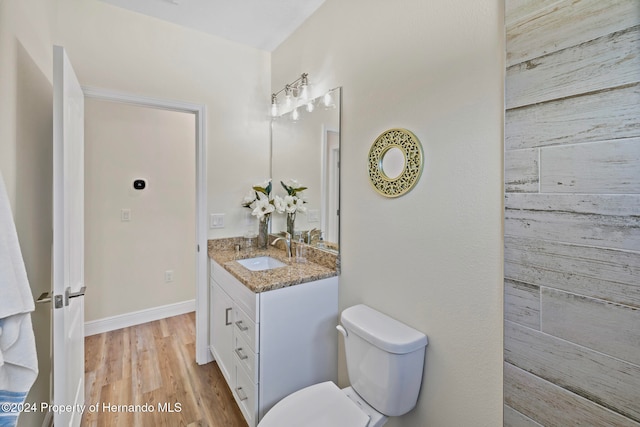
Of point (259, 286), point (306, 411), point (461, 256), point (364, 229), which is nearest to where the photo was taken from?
point (461, 256)

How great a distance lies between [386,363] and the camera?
119cm

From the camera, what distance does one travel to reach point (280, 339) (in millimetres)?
1526

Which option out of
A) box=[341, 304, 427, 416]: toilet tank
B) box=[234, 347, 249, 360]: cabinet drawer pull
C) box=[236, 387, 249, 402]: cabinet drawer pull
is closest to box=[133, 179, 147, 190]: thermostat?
box=[234, 347, 249, 360]: cabinet drawer pull

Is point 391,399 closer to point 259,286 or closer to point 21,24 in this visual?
point 259,286

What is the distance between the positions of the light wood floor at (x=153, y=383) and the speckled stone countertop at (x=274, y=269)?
89 cm

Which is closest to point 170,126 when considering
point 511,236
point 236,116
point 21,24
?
point 236,116

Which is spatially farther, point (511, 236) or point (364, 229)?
point (364, 229)

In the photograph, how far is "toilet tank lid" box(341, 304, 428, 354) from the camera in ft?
3.90

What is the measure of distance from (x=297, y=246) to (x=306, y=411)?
104 centimetres

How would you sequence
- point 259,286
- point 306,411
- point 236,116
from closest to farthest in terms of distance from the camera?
point 306,411 → point 259,286 → point 236,116

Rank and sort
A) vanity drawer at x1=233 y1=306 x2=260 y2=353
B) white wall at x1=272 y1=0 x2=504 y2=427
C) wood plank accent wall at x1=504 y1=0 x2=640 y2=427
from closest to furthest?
wood plank accent wall at x1=504 y1=0 x2=640 y2=427
white wall at x1=272 y1=0 x2=504 y2=427
vanity drawer at x1=233 y1=306 x2=260 y2=353

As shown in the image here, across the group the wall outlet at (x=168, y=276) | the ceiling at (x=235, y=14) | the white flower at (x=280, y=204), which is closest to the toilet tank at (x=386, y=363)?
the white flower at (x=280, y=204)

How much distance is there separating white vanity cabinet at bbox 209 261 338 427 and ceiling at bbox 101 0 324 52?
181 centimetres

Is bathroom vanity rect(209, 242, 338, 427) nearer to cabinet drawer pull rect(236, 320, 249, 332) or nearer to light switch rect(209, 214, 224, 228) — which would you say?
cabinet drawer pull rect(236, 320, 249, 332)
